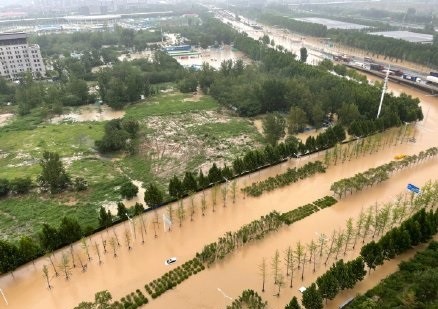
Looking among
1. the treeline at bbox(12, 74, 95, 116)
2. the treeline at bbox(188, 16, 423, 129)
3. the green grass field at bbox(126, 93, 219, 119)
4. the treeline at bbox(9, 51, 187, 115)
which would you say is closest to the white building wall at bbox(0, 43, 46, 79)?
the treeline at bbox(9, 51, 187, 115)

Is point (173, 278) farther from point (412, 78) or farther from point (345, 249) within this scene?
point (412, 78)

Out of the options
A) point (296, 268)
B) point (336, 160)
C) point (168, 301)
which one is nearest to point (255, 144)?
point (336, 160)

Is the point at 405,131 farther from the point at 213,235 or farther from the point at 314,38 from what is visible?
the point at 314,38

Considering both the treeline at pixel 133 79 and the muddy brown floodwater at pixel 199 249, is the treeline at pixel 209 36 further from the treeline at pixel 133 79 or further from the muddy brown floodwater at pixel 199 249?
the muddy brown floodwater at pixel 199 249

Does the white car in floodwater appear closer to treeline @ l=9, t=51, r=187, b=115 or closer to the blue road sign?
the blue road sign

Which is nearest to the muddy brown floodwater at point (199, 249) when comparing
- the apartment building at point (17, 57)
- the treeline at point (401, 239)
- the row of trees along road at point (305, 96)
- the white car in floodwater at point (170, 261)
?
the white car in floodwater at point (170, 261)

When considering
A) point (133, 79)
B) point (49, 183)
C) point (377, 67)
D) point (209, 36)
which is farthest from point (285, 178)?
point (209, 36)
